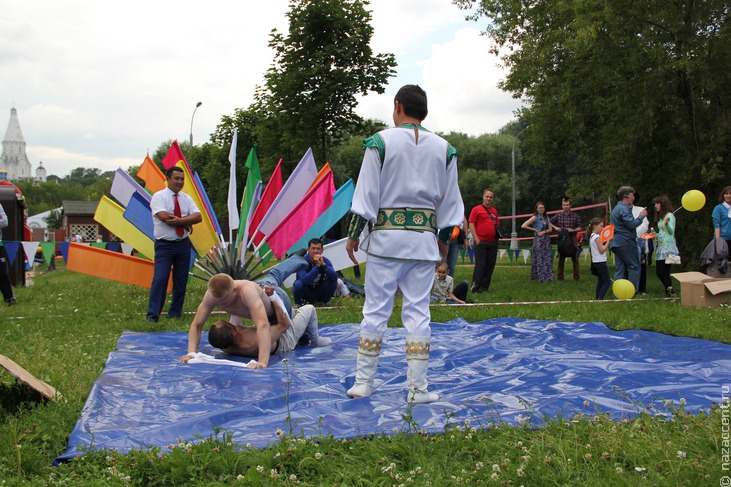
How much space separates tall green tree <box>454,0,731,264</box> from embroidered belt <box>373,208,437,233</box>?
31.7 ft

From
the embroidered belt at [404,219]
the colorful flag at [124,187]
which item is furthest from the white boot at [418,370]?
the colorful flag at [124,187]

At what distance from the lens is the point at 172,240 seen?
316 inches

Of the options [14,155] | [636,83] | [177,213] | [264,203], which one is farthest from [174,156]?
[14,155]

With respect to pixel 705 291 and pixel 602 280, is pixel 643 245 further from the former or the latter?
pixel 705 291

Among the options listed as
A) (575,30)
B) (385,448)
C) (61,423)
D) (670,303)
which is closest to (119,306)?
(61,423)

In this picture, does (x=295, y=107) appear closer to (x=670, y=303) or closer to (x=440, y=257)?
(x=670, y=303)

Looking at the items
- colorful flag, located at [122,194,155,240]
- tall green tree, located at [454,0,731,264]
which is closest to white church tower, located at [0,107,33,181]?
tall green tree, located at [454,0,731,264]

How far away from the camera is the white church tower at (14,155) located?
160375 mm

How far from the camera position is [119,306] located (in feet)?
30.9

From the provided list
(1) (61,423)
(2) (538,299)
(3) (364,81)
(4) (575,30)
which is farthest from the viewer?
(3) (364,81)

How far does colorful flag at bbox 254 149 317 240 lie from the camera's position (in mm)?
9742

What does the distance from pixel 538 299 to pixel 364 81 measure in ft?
27.8

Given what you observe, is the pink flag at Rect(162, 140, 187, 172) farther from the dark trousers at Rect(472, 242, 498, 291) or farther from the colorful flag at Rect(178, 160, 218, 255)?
the dark trousers at Rect(472, 242, 498, 291)

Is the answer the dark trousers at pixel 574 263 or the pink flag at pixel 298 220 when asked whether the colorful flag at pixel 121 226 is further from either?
the dark trousers at pixel 574 263
